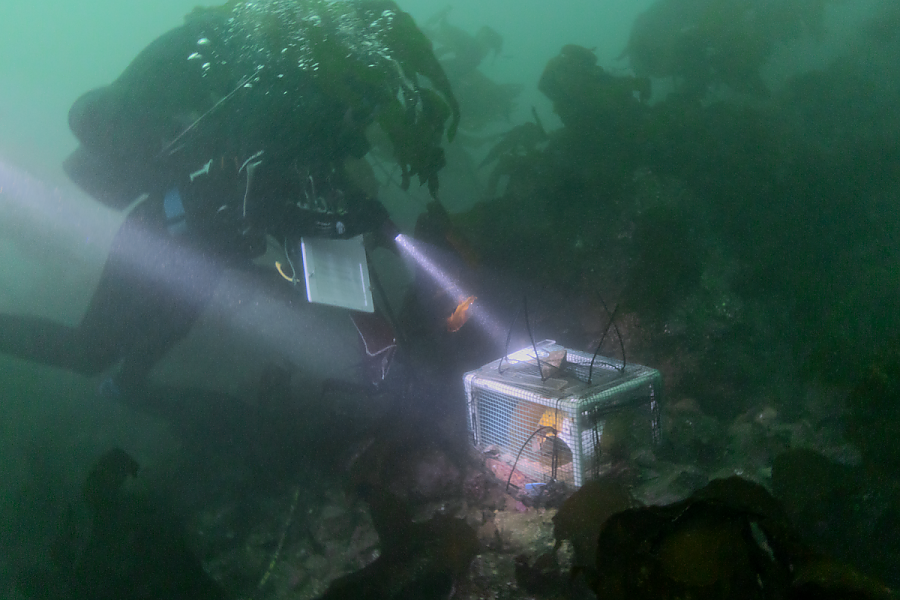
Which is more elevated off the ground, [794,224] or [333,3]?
[333,3]

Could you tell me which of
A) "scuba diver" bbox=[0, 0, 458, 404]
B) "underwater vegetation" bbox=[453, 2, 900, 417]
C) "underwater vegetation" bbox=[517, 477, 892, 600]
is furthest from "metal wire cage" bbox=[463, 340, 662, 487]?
"scuba diver" bbox=[0, 0, 458, 404]

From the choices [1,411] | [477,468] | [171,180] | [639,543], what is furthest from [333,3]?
[1,411]

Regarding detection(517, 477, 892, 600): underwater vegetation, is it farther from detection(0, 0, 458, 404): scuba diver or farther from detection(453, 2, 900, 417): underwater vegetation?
detection(0, 0, 458, 404): scuba diver

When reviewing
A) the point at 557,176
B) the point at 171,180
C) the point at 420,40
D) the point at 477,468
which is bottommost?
the point at 477,468

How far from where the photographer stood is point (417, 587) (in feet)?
5.88

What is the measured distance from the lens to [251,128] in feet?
8.57

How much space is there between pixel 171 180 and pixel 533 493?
347 cm

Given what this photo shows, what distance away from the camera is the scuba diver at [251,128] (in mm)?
2623

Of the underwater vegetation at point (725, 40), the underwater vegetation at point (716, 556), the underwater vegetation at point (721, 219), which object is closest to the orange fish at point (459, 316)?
the underwater vegetation at point (721, 219)

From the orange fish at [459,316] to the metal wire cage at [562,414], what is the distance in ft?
3.38

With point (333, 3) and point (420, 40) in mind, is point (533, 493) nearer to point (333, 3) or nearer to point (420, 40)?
point (420, 40)

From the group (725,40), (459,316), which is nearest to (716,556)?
(459,316)

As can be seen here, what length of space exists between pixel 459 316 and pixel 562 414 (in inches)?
68.8

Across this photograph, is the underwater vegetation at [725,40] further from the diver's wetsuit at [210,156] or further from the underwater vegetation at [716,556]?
the underwater vegetation at [716,556]
